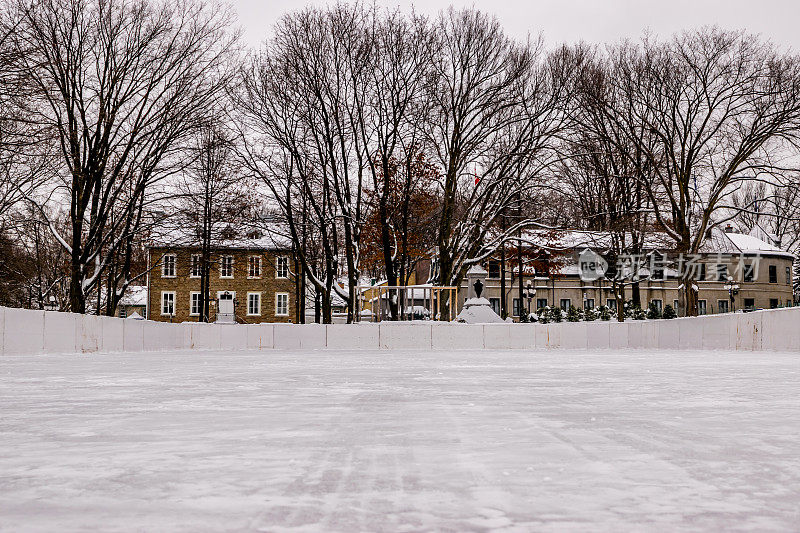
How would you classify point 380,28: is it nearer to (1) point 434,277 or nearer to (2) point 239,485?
(1) point 434,277

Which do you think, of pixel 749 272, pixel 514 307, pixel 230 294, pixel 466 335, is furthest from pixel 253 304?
pixel 466 335

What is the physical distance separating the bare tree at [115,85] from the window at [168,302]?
50.8 m

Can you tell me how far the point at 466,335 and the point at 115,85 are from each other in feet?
46.2

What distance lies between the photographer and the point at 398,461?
3648 millimetres

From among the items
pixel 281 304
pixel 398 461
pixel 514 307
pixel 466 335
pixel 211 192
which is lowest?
pixel 466 335

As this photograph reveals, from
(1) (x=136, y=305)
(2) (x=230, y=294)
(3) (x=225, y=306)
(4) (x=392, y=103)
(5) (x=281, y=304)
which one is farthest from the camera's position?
(1) (x=136, y=305)

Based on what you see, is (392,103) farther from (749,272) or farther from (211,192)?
(749,272)

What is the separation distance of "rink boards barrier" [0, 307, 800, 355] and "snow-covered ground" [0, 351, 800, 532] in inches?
585

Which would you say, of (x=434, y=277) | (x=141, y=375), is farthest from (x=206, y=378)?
(x=434, y=277)

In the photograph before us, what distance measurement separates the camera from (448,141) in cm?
3334

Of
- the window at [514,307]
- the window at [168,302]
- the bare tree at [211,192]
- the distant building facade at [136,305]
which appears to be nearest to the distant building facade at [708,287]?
the window at [514,307]

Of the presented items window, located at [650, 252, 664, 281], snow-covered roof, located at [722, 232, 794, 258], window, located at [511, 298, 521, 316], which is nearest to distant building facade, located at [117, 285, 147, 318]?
window, located at [511, 298, 521, 316]

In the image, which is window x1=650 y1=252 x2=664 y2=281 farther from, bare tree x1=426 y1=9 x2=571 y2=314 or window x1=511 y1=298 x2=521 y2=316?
window x1=511 y1=298 x2=521 y2=316

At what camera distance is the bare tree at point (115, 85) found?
26.0 meters
